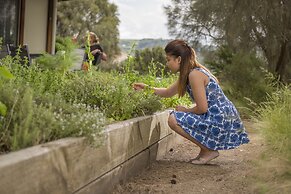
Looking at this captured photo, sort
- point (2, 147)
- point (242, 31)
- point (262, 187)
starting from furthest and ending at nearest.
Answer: point (242, 31) → point (262, 187) → point (2, 147)

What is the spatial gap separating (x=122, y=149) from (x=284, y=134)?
121cm

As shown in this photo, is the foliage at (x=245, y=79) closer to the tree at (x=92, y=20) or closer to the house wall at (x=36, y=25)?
the house wall at (x=36, y=25)

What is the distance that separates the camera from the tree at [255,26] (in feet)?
33.4

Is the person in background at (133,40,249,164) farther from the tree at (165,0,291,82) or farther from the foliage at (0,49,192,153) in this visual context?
the tree at (165,0,291,82)

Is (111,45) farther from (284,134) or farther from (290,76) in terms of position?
(284,134)

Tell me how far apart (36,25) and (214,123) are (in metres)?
7.53

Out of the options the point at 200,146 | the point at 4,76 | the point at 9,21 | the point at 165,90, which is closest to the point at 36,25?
the point at 9,21

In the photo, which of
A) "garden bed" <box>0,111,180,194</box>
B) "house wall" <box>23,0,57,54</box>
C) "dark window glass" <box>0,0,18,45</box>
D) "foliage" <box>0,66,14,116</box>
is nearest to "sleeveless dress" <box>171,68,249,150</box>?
"garden bed" <box>0,111,180,194</box>

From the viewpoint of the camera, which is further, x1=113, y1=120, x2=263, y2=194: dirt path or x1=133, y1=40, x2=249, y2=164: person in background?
x1=133, y1=40, x2=249, y2=164: person in background

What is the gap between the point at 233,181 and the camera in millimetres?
3680

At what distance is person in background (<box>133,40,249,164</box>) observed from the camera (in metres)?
4.23

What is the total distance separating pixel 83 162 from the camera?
2.75 m

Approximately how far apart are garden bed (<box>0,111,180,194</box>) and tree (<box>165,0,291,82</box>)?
256 inches

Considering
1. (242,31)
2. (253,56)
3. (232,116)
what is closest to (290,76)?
(253,56)
